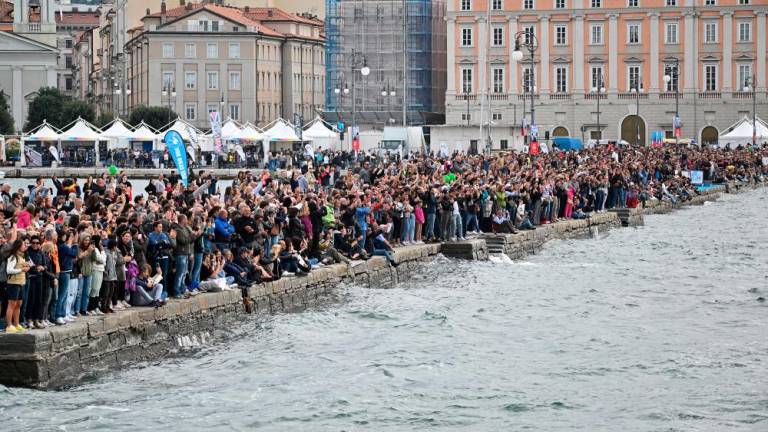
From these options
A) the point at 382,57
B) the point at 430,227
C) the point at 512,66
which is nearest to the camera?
the point at 430,227

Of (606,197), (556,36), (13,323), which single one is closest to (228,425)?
(13,323)

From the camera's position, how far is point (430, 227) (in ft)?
124

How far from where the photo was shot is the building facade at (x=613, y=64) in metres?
110

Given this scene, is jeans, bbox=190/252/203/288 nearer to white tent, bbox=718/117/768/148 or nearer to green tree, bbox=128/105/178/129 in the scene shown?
white tent, bbox=718/117/768/148

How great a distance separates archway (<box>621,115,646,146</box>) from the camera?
11144 centimetres

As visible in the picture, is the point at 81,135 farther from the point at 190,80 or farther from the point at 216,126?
the point at 190,80

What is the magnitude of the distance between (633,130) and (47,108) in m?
43.1

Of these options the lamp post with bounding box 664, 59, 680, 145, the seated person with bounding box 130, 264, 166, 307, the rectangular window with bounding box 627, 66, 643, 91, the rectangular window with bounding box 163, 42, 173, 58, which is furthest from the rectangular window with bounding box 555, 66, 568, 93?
the seated person with bounding box 130, 264, 166, 307

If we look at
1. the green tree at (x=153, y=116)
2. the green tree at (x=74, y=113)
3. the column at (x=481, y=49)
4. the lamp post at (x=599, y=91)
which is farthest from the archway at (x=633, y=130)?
the green tree at (x=74, y=113)

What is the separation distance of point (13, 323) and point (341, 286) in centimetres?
1068

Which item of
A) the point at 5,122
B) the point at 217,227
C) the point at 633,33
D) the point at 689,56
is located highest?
the point at 633,33

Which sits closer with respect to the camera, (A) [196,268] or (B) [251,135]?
(A) [196,268]

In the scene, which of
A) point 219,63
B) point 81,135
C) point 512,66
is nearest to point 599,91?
point 512,66

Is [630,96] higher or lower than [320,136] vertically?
higher
